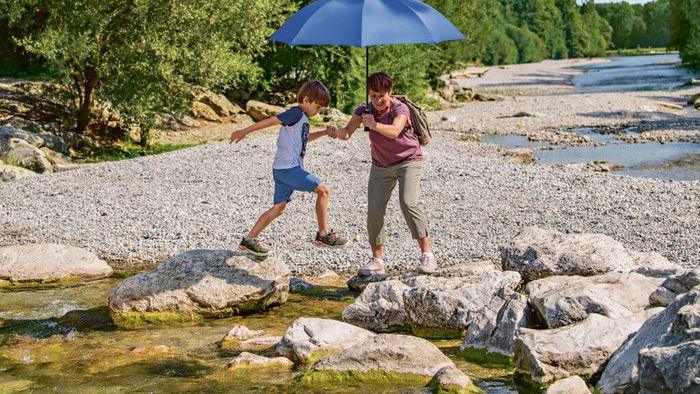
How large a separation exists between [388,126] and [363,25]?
3.69 feet

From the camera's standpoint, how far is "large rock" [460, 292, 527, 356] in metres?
7.91

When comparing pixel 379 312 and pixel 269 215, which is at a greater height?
pixel 269 215

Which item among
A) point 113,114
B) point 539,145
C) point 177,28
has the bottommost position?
point 539,145

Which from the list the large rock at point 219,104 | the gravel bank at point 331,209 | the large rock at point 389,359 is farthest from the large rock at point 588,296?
the large rock at point 219,104

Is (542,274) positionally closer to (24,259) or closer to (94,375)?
(94,375)

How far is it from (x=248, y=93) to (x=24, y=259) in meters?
24.1

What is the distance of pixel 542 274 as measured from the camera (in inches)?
384

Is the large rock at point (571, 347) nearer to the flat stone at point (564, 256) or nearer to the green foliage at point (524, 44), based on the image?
the flat stone at point (564, 256)

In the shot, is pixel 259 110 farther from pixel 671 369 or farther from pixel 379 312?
pixel 671 369

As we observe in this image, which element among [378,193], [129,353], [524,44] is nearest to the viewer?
[129,353]

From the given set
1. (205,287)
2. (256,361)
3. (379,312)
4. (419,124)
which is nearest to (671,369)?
(256,361)

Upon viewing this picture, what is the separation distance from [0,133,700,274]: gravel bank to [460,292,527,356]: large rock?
3625 millimetres

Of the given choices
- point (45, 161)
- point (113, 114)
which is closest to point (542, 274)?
point (45, 161)

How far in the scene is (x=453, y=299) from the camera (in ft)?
28.9
